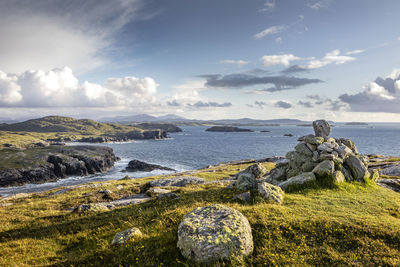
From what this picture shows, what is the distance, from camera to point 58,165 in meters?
87.6

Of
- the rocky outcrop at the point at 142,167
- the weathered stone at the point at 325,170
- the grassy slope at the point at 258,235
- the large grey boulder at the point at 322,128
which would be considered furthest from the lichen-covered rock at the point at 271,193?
the rocky outcrop at the point at 142,167

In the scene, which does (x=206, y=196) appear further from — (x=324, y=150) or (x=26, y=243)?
(x=324, y=150)

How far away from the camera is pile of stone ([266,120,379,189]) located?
1967cm

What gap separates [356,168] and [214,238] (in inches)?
793

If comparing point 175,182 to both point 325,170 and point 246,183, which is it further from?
point 325,170

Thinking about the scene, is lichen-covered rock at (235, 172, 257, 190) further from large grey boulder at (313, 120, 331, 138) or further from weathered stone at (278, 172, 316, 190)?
large grey boulder at (313, 120, 331, 138)

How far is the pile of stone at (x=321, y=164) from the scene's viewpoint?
1967cm

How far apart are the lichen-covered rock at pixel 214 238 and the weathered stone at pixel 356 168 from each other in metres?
17.8

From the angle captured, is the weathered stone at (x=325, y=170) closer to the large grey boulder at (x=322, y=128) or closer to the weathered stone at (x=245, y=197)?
the large grey boulder at (x=322, y=128)

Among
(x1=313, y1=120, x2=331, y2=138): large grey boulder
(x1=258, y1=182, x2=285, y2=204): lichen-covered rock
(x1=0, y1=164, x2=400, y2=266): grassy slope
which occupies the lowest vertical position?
(x1=0, y1=164, x2=400, y2=266): grassy slope

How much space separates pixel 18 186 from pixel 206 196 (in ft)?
291

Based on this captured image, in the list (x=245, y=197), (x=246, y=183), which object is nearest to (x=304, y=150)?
(x=246, y=183)

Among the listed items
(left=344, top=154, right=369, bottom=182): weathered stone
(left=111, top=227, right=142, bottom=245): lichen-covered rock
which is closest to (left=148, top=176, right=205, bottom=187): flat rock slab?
(left=111, top=227, right=142, bottom=245): lichen-covered rock

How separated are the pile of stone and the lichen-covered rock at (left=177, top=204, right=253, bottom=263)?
40.2 ft
